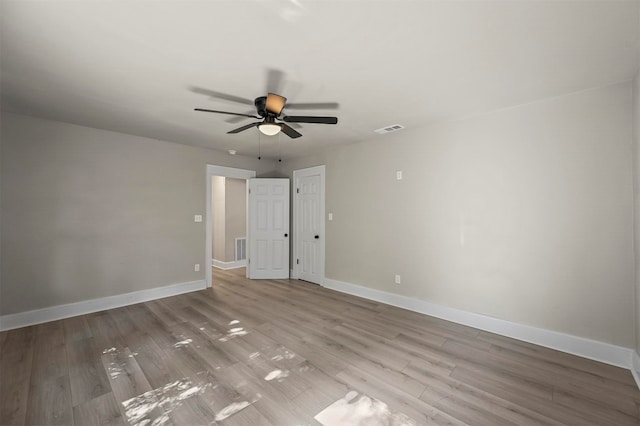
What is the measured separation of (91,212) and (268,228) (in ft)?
9.45

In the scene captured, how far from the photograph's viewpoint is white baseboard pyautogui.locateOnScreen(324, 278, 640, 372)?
240 centimetres

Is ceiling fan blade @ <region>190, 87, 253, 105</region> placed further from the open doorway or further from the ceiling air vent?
the open doorway

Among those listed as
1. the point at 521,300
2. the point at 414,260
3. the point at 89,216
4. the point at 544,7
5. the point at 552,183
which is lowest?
the point at 521,300

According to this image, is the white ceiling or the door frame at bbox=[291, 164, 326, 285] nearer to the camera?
the white ceiling

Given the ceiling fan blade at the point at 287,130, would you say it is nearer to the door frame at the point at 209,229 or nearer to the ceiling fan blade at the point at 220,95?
the ceiling fan blade at the point at 220,95

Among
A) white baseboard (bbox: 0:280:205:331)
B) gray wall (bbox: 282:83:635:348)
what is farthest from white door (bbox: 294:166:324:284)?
white baseboard (bbox: 0:280:205:331)

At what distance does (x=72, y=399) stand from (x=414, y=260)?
3782mm

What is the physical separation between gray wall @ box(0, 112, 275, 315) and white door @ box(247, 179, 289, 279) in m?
1.02

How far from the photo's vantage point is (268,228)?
5.58 m

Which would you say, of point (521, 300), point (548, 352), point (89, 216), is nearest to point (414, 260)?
point (521, 300)

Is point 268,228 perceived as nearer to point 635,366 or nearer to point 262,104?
point 262,104

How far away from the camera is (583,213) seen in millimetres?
2568

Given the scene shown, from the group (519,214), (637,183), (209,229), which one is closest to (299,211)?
(209,229)

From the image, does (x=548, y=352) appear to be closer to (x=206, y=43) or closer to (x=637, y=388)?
(x=637, y=388)
